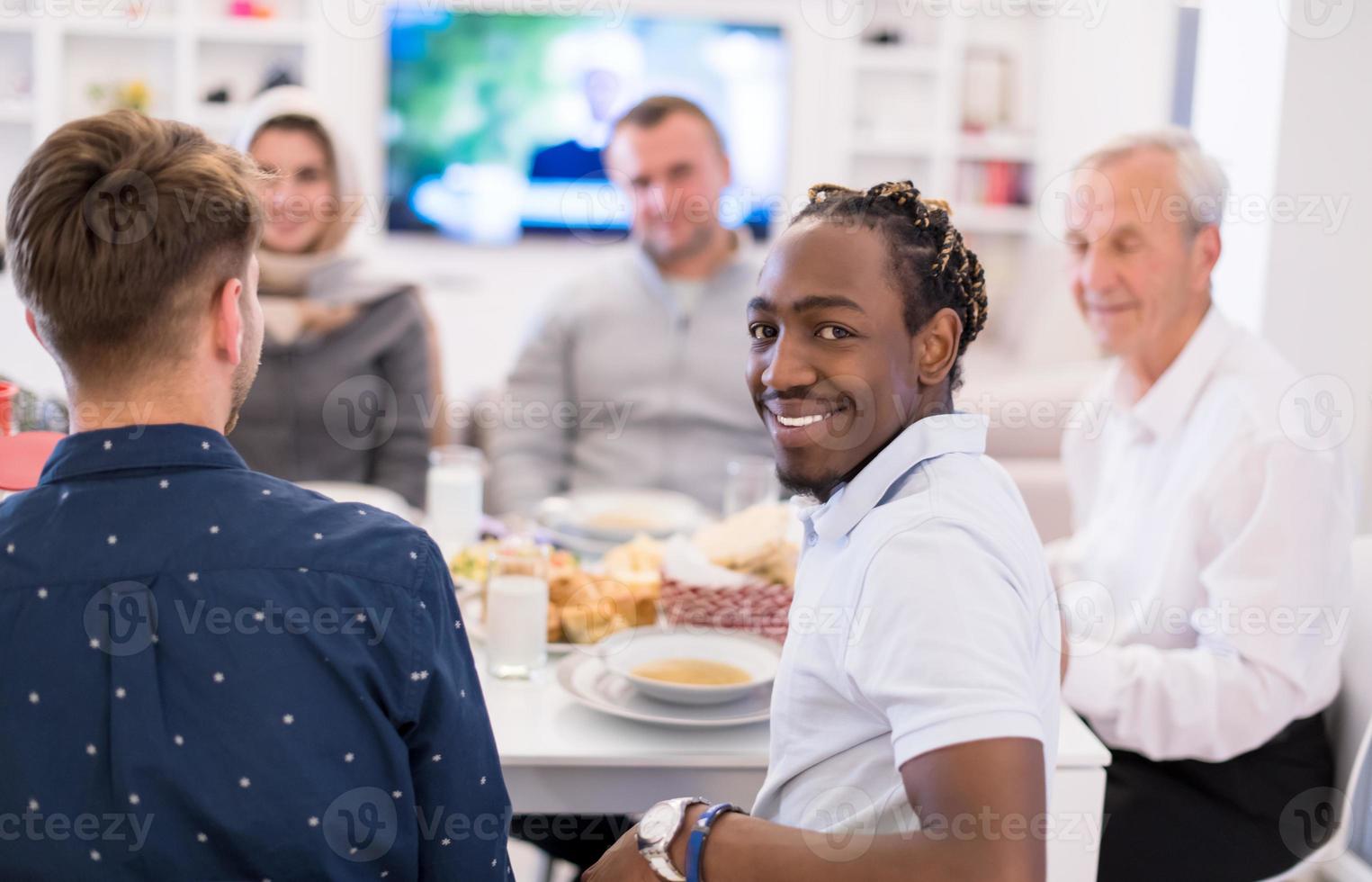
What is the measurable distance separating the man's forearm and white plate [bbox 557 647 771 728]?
27cm

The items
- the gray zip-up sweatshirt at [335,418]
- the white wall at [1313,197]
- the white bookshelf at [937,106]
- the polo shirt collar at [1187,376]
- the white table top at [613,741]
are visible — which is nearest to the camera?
the white table top at [613,741]

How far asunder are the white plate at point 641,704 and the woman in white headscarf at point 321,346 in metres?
1.20

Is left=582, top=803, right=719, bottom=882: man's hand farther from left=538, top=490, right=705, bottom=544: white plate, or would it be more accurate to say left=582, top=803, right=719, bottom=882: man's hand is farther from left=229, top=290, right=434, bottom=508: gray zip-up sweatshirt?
left=229, top=290, right=434, bottom=508: gray zip-up sweatshirt

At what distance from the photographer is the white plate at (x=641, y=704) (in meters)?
1.36

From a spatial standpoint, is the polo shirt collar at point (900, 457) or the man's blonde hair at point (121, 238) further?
the polo shirt collar at point (900, 457)

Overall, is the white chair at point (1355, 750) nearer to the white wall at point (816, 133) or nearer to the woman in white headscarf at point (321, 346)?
the woman in white headscarf at point (321, 346)

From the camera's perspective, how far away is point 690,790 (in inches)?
53.0

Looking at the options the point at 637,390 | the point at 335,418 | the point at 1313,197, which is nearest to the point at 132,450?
the point at 335,418

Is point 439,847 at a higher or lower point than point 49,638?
lower

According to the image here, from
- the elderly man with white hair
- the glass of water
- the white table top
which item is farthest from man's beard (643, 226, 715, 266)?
the white table top

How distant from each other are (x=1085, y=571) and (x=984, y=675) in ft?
3.90

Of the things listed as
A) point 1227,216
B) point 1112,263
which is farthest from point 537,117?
point 1112,263

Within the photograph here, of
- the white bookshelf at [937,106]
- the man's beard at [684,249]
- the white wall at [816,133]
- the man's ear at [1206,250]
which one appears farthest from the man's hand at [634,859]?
the white bookshelf at [937,106]

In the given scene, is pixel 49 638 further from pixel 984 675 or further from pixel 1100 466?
pixel 1100 466
